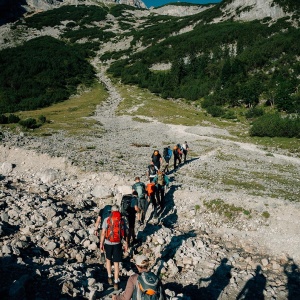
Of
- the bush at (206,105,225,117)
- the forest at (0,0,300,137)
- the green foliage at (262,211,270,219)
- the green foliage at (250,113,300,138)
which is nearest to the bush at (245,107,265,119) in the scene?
the forest at (0,0,300,137)

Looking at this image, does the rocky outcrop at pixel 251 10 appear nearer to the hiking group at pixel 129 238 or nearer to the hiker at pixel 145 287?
the hiking group at pixel 129 238

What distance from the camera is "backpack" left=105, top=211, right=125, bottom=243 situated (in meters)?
8.48

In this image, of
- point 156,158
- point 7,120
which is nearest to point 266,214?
point 156,158

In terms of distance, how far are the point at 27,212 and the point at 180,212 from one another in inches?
345

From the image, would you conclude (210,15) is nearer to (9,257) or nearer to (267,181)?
(267,181)

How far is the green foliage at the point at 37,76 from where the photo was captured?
224 ft

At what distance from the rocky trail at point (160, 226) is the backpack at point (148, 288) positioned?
3.28 metres

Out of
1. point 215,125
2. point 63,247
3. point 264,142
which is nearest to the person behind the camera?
point 63,247

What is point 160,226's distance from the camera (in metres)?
14.5

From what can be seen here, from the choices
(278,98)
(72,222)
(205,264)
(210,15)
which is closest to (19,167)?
(72,222)

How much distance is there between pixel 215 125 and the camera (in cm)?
5366

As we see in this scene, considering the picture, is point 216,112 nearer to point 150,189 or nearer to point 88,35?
point 150,189

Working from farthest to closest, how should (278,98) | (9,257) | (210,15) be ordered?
(210,15)
(278,98)
(9,257)

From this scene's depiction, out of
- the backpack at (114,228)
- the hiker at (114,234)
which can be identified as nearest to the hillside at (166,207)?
the hiker at (114,234)
